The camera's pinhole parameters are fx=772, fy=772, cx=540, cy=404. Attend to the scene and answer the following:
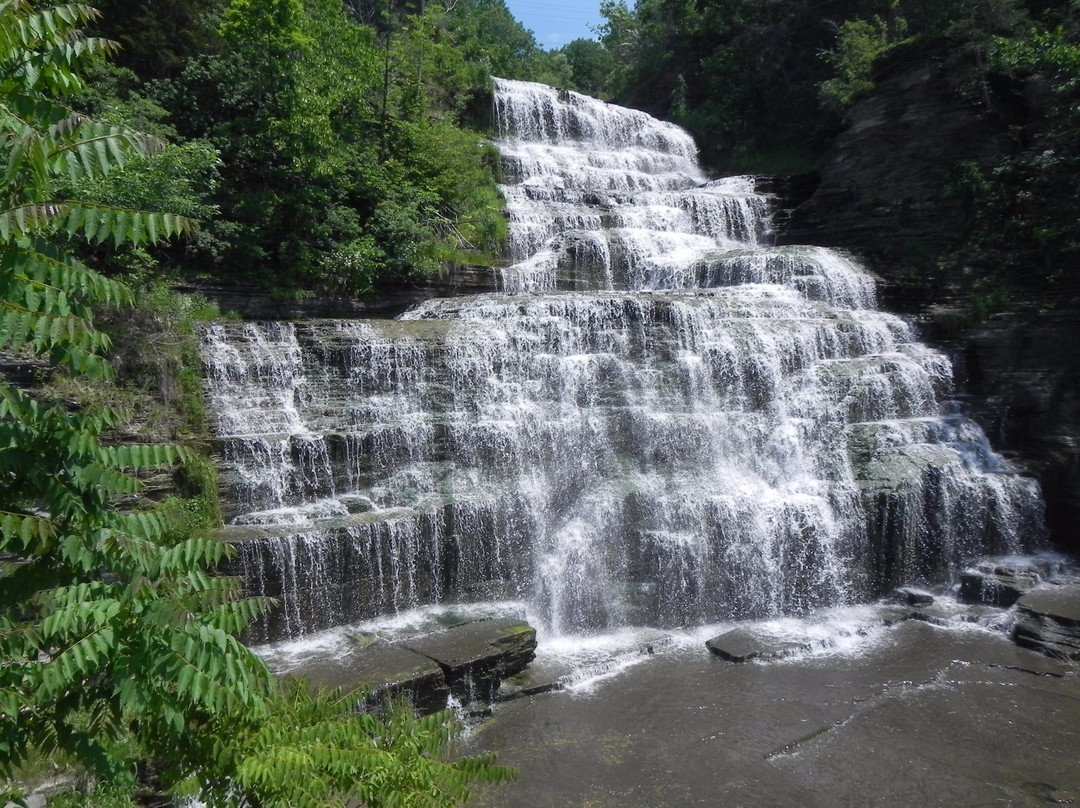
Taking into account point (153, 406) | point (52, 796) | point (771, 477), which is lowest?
point (52, 796)

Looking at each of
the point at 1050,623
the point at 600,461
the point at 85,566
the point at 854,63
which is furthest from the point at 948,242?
the point at 85,566

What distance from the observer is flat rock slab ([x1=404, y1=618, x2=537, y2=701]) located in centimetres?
843

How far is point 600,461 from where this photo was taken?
12.0m

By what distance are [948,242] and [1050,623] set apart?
10718 millimetres

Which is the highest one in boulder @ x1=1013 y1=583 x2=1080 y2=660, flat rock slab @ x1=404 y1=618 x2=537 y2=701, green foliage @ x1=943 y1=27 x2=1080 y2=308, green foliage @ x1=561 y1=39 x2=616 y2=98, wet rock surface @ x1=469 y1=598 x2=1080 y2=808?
green foliage @ x1=561 y1=39 x2=616 y2=98

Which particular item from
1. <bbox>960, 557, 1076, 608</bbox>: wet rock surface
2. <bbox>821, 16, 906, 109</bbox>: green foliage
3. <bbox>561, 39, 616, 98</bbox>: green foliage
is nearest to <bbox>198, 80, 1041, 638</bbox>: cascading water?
<bbox>960, 557, 1076, 608</bbox>: wet rock surface

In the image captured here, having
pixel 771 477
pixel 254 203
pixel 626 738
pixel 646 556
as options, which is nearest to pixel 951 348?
pixel 771 477

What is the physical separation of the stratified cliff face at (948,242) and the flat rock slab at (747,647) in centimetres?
612

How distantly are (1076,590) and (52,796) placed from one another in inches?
485

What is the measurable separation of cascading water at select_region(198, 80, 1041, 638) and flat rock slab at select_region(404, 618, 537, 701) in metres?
1.35

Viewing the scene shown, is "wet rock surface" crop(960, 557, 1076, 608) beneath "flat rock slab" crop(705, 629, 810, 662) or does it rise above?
above

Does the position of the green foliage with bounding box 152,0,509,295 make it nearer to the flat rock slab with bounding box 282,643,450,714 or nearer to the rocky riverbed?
the rocky riverbed

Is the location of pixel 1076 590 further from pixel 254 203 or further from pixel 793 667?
pixel 254 203

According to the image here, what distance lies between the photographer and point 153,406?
10.3 meters
